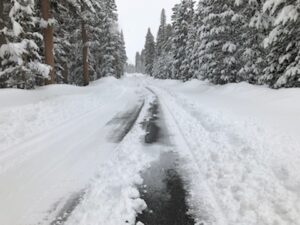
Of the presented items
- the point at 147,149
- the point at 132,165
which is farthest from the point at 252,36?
the point at 132,165

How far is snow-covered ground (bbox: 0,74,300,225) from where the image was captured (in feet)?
13.6

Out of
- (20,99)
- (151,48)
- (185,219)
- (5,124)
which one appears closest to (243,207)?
(185,219)

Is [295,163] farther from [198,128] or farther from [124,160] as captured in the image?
[198,128]

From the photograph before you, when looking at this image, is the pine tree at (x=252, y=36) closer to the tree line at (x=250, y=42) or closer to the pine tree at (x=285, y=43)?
the tree line at (x=250, y=42)

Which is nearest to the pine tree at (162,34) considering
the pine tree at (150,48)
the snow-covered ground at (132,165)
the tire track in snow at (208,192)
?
the pine tree at (150,48)

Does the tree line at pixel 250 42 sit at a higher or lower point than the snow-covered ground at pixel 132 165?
higher

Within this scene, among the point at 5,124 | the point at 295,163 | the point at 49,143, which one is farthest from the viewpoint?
the point at 5,124

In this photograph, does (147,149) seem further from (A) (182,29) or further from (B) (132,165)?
(A) (182,29)

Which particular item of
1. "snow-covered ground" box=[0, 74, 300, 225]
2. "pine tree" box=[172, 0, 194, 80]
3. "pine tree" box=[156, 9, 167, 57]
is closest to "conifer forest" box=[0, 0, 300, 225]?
"snow-covered ground" box=[0, 74, 300, 225]

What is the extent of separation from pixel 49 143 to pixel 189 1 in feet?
118

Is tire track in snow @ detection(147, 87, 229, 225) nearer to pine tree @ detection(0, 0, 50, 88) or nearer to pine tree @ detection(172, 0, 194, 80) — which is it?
pine tree @ detection(0, 0, 50, 88)

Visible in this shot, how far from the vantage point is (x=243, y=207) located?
4199 millimetres

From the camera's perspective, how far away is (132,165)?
6133mm

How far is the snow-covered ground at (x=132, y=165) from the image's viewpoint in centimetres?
414
